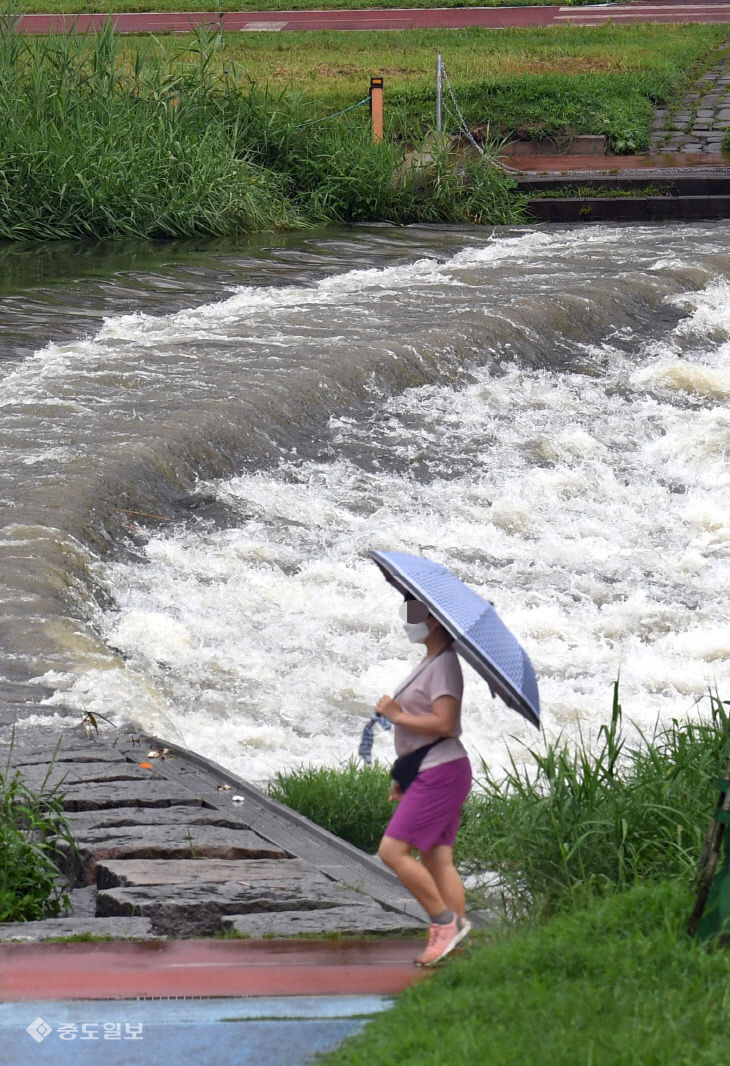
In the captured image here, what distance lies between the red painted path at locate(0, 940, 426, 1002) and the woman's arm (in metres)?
0.61

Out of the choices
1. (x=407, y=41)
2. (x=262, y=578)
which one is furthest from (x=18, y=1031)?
(x=407, y=41)

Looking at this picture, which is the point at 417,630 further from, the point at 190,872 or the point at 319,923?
the point at 190,872

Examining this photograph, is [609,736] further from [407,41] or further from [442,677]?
[407,41]

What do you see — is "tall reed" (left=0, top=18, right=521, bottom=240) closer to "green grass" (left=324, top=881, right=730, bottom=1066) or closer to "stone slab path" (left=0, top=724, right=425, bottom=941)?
"stone slab path" (left=0, top=724, right=425, bottom=941)

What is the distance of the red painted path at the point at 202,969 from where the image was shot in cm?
366

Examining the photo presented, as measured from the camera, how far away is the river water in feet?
23.1

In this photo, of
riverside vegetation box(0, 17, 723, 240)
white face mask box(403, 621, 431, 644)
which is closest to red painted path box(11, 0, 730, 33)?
riverside vegetation box(0, 17, 723, 240)

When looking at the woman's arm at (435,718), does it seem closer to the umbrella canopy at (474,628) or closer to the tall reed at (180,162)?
the umbrella canopy at (474,628)

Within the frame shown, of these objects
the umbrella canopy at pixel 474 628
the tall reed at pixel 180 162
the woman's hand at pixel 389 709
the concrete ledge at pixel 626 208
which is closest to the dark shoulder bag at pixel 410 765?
the woman's hand at pixel 389 709

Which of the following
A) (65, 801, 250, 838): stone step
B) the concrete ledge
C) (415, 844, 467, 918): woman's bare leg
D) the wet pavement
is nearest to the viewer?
the wet pavement

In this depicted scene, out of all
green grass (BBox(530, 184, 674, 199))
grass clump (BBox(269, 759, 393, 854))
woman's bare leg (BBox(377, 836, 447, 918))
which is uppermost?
green grass (BBox(530, 184, 674, 199))

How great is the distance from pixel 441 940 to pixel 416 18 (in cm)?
2909

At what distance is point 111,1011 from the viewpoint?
3557mm

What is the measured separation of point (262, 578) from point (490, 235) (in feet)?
31.6
